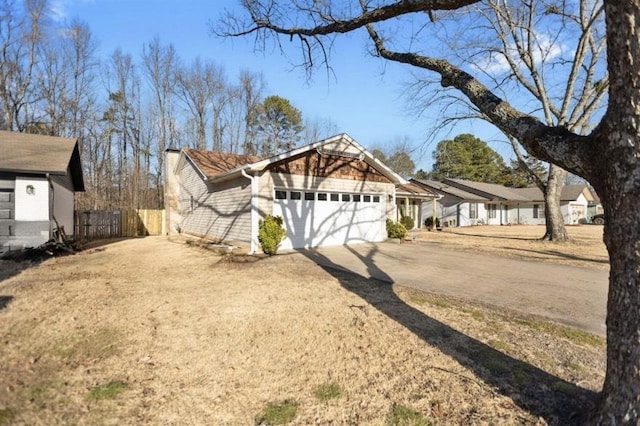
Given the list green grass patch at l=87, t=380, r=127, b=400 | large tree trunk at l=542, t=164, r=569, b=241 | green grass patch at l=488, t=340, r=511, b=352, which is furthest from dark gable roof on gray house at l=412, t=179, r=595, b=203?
green grass patch at l=87, t=380, r=127, b=400

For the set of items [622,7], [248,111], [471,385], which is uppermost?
[248,111]

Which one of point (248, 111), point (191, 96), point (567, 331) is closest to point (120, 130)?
point (191, 96)

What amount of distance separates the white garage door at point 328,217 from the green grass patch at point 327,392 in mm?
9323

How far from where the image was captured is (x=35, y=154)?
12.8 m

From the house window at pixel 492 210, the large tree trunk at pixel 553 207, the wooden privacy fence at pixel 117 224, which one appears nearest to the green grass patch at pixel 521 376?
the large tree trunk at pixel 553 207

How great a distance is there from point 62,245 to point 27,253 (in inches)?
44.3

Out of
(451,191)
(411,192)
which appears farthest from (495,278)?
(451,191)

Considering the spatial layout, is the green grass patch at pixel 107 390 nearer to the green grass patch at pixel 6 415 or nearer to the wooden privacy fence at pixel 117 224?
the green grass patch at pixel 6 415

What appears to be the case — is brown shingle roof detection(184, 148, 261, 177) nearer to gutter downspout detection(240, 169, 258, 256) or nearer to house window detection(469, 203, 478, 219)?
gutter downspout detection(240, 169, 258, 256)

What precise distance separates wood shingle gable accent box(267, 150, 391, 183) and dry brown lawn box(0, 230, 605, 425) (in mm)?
6602

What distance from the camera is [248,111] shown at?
33219mm

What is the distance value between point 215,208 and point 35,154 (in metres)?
6.65

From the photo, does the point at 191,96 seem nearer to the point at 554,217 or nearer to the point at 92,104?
the point at 92,104

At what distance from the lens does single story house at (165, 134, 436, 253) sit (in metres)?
12.3
